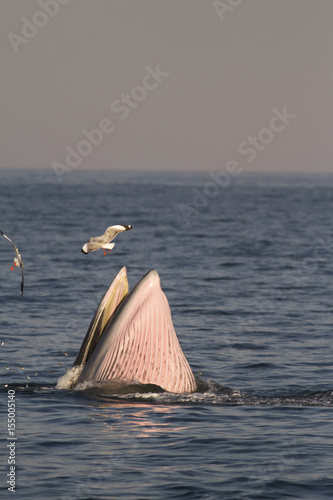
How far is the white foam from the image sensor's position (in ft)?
54.7

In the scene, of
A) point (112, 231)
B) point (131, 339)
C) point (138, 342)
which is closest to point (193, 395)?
point (138, 342)

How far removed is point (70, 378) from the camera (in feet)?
57.0

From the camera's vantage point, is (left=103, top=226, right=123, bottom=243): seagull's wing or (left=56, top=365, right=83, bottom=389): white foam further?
(left=56, top=365, right=83, bottom=389): white foam

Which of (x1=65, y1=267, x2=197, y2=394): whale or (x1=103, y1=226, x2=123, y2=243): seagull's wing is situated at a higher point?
(x1=103, y1=226, x2=123, y2=243): seagull's wing

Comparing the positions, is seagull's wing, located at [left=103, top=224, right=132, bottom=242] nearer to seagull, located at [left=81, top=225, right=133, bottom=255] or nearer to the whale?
seagull, located at [left=81, top=225, right=133, bottom=255]

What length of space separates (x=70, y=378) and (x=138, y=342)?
2.31 meters

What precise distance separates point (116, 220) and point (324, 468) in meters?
64.5

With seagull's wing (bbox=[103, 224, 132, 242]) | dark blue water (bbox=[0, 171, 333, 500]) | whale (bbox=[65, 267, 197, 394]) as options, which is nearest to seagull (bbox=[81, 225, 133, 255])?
seagull's wing (bbox=[103, 224, 132, 242])

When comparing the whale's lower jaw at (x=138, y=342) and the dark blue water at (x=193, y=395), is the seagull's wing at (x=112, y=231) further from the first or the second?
the dark blue water at (x=193, y=395)

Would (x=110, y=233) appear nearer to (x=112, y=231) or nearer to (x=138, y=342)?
(x=112, y=231)

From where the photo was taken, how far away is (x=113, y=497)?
1201 cm

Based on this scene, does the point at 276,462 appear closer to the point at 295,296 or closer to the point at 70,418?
the point at 70,418

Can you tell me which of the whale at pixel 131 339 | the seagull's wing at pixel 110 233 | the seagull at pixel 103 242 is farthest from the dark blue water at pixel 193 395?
the seagull's wing at pixel 110 233

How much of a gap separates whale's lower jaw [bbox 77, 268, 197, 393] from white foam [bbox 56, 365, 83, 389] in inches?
9.8
